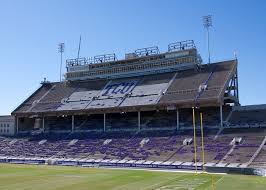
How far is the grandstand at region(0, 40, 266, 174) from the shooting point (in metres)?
52.2

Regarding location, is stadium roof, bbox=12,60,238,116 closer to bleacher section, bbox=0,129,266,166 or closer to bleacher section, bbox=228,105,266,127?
bleacher section, bbox=228,105,266,127

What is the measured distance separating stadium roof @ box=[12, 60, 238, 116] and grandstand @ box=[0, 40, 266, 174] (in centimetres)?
16

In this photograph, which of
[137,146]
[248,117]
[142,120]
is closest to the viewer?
[137,146]

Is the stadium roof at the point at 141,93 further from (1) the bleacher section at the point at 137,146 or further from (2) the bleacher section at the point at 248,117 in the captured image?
(1) the bleacher section at the point at 137,146

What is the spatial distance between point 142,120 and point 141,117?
1.12 metres

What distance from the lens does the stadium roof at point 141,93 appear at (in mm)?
61188

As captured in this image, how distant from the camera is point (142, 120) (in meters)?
67.7

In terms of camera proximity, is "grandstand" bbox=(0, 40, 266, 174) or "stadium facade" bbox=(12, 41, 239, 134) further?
"stadium facade" bbox=(12, 41, 239, 134)

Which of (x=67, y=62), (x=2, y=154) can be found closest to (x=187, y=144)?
(x=2, y=154)

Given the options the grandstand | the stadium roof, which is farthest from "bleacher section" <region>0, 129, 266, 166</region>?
the stadium roof

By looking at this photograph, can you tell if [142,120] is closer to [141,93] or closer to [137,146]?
[141,93]

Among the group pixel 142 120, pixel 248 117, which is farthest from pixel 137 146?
pixel 248 117

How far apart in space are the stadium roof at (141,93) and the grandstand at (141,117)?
161 millimetres

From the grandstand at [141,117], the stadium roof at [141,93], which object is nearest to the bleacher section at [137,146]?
the grandstand at [141,117]
